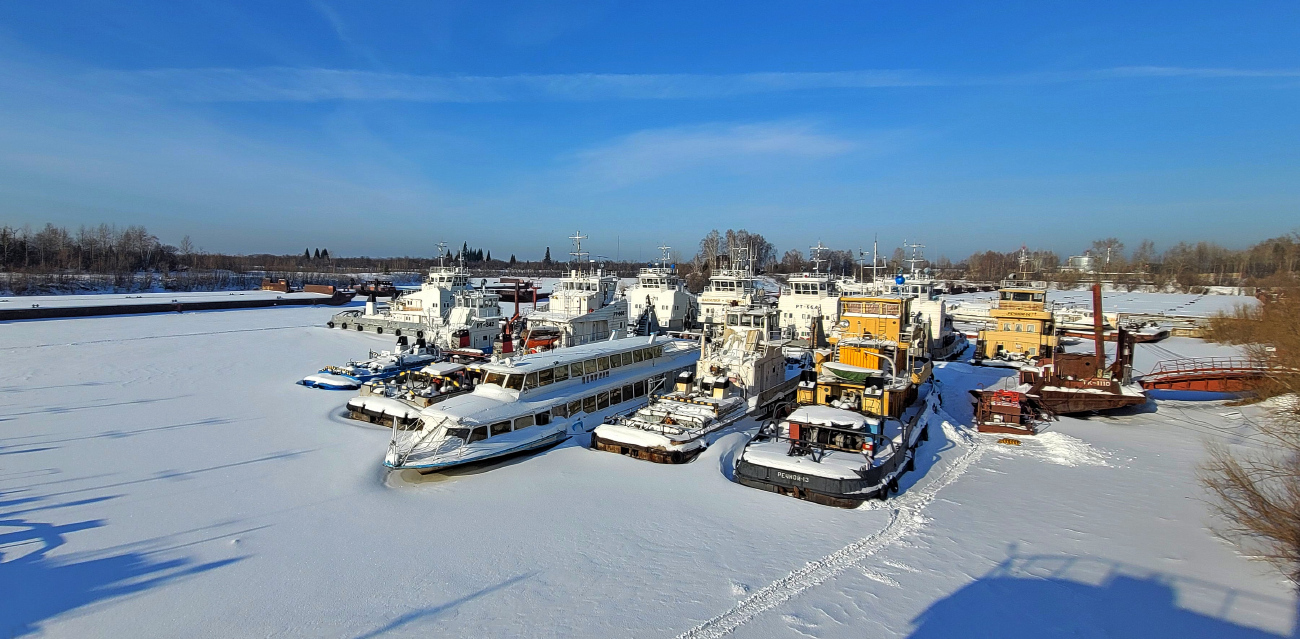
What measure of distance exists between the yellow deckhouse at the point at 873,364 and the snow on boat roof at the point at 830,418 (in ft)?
6.78

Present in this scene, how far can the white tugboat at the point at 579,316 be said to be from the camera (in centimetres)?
2806

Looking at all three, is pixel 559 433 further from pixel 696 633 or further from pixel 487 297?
pixel 487 297

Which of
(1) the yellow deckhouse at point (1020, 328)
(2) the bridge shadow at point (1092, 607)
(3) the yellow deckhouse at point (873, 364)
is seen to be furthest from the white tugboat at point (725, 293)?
(2) the bridge shadow at point (1092, 607)

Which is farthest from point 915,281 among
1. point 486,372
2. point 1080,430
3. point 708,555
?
point 708,555

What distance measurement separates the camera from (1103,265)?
119750mm

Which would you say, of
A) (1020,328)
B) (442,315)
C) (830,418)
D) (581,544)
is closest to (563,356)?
(830,418)

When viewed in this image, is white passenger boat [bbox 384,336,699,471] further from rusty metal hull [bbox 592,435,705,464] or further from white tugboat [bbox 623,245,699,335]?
white tugboat [bbox 623,245,699,335]

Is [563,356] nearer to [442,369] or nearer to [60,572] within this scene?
[442,369]

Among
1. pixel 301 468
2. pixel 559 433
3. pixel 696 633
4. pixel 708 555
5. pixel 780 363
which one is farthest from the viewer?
pixel 780 363

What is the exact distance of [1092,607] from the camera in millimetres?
7910

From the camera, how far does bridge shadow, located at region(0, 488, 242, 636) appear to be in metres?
7.56

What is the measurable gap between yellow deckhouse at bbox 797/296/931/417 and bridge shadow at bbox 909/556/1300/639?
760 cm

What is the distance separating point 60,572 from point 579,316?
75.7ft

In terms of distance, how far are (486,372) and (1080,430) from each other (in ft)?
59.1
